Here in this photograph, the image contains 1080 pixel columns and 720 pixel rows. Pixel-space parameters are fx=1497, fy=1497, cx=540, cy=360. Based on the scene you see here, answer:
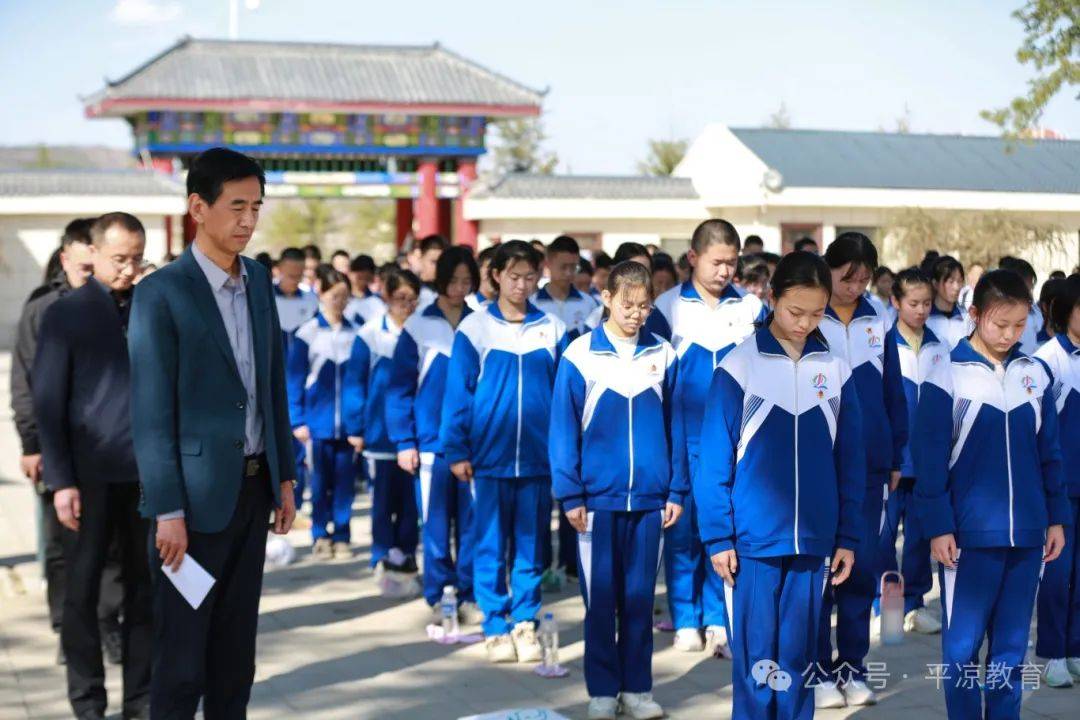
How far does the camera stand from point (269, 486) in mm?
4520

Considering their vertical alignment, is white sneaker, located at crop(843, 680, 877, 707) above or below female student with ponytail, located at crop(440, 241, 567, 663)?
below

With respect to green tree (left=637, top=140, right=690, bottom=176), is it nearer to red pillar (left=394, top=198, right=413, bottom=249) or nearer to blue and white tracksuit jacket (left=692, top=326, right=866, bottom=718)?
red pillar (left=394, top=198, right=413, bottom=249)

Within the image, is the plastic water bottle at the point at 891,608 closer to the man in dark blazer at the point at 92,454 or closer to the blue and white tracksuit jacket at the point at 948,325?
the blue and white tracksuit jacket at the point at 948,325

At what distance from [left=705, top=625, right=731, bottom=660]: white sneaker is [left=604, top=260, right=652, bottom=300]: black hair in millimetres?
1864

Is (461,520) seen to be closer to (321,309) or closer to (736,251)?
(736,251)

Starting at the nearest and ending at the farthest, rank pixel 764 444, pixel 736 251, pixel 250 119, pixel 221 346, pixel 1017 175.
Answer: pixel 221 346 → pixel 764 444 → pixel 736 251 → pixel 1017 175 → pixel 250 119

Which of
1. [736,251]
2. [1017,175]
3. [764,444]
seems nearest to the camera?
[764,444]

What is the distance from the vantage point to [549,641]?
21.2 feet

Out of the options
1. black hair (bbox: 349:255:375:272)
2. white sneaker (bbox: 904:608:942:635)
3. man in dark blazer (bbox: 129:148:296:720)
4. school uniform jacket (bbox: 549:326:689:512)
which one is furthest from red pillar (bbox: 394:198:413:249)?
man in dark blazer (bbox: 129:148:296:720)

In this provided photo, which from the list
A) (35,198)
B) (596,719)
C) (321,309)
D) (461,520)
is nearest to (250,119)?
(35,198)

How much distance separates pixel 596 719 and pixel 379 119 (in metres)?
23.3

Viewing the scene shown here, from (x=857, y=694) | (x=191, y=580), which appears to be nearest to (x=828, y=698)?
(x=857, y=694)

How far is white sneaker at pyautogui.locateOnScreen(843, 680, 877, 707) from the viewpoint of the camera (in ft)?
19.5

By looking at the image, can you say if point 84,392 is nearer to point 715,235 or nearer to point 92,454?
point 92,454
